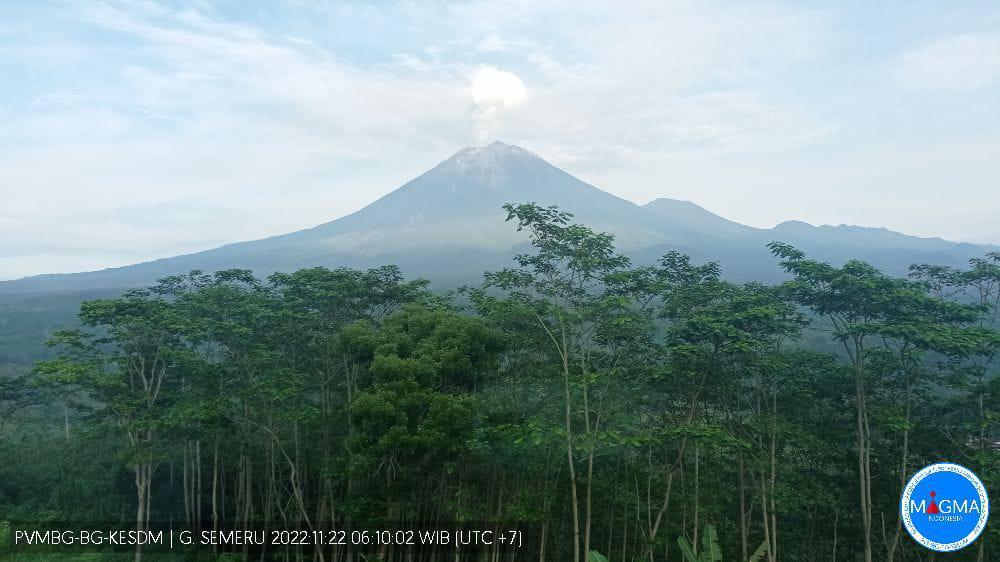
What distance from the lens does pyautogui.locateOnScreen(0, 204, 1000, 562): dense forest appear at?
12188 mm

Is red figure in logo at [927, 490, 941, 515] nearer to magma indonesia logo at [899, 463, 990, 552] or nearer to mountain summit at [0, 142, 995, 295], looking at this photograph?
magma indonesia logo at [899, 463, 990, 552]

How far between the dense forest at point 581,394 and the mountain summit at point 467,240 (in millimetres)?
79787

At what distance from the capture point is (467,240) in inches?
5472

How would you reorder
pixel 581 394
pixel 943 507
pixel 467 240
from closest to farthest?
pixel 943 507
pixel 581 394
pixel 467 240

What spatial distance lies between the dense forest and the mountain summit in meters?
79.8

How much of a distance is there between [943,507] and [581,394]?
733 centimetres

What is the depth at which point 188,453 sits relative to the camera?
20531mm

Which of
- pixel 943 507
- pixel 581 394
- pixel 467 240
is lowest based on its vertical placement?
pixel 943 507

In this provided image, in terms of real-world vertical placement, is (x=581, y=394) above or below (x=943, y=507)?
above

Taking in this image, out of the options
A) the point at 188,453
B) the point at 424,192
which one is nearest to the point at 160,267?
the point at 424,192

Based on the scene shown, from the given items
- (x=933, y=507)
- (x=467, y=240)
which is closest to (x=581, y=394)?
(x=933, y=507)

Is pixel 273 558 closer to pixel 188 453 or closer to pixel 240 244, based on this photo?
pixel 188 453

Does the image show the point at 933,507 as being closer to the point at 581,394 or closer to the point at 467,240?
the point at 581,394

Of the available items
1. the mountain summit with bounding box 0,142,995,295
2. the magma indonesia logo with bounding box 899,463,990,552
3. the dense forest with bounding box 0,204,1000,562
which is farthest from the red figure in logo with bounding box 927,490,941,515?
the mountain summit with bounding box 0,142,995,295
